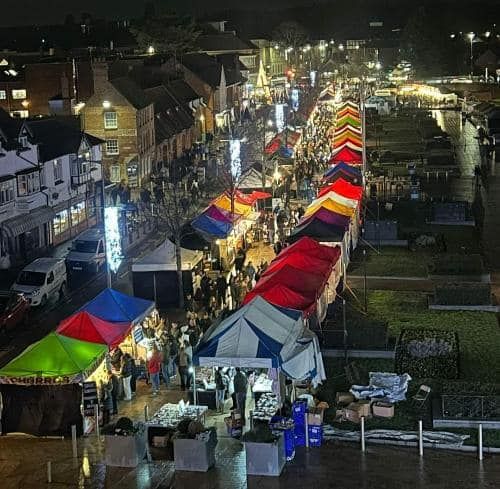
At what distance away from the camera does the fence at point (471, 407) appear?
1941cm

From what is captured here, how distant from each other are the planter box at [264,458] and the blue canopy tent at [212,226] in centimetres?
1808

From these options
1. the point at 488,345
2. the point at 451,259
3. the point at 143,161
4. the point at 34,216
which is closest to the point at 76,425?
the point at 488,345

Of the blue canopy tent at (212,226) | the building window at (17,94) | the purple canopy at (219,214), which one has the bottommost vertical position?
the blue canopy tent at (212,226)

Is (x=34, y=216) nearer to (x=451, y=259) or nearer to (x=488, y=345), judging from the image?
(x=451, y=259)

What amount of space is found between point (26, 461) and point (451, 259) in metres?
18.4

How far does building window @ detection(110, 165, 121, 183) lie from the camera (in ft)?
183

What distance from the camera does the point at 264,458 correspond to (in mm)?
17719

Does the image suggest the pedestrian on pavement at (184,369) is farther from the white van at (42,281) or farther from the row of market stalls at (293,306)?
the white van at (42,281)

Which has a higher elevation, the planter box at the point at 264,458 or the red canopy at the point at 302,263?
the red canopy at the point at 302,263

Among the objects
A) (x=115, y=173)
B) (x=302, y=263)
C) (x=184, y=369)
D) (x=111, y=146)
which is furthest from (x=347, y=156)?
(x=184, y=369)

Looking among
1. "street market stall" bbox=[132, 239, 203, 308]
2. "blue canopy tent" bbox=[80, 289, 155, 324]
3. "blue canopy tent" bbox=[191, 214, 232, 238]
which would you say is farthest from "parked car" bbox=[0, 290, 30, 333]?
"blue canopy tent" bbox=[191, 214, 232, 238]

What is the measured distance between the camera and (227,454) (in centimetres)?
1881

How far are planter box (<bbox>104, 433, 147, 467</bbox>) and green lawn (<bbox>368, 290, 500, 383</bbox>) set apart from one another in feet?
26.9

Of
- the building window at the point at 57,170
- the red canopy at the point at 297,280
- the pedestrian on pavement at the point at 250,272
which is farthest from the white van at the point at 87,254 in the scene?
the red canopy at the point at 297,280
